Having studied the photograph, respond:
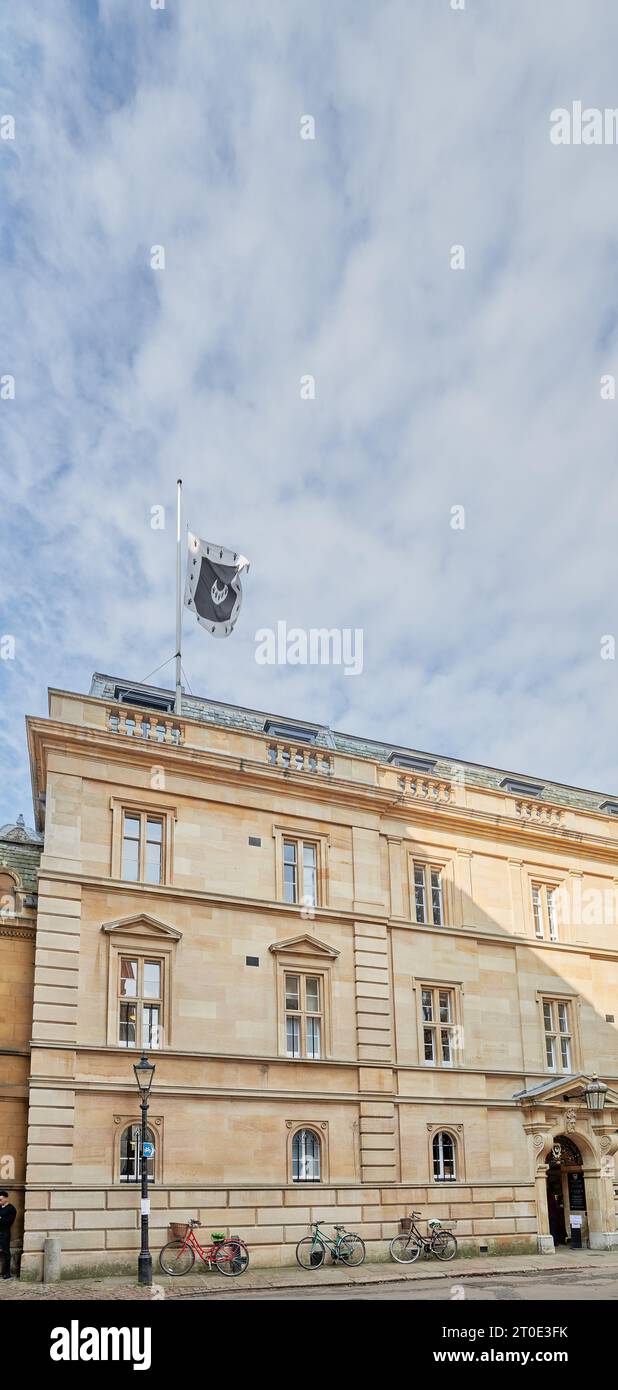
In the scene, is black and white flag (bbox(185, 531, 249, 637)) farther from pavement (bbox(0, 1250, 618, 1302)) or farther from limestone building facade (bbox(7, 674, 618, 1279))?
pavement (bbox(0, 1250, 618, 1302))

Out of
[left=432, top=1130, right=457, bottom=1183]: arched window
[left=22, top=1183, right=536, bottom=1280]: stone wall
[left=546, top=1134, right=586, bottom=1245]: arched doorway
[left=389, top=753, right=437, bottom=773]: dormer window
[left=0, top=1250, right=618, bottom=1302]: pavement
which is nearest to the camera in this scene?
[left=0, top=1250, right=618, bottom=1302]: pavement

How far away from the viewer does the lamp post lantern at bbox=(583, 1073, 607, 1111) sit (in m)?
33.4

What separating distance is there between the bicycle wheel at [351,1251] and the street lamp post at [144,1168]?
5.18m

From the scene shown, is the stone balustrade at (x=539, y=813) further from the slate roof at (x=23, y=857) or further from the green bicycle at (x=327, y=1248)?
the slate roof at (x=23, y=857)

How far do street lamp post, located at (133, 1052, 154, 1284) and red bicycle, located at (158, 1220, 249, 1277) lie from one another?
863mm

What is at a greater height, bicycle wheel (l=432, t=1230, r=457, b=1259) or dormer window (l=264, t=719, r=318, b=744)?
dormer window (l=264, t=719, r=318, b=744)

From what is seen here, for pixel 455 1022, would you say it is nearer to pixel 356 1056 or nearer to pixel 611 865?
pixel 356 1056

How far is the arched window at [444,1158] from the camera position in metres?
31.3

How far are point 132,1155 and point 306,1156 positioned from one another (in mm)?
4753

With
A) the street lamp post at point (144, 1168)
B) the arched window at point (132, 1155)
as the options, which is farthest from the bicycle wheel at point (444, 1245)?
the street lamp post at point (144, 1168)

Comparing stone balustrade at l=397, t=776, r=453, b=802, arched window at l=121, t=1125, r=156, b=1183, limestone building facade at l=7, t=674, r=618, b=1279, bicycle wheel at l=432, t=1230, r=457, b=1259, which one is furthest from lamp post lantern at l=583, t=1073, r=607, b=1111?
arched window at l=121, t=1125, r=156, b=1183

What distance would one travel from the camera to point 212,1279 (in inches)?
998
